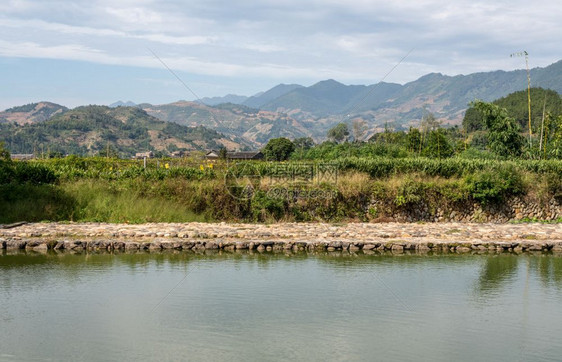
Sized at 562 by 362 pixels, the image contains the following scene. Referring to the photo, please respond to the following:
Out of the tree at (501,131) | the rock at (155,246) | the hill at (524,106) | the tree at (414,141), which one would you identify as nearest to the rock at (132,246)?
the rock at (155,246)

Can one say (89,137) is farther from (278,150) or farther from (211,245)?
(211,245)

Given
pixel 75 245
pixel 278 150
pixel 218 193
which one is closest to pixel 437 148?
pixel 218 193

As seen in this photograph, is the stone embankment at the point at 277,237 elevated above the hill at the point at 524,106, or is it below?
below

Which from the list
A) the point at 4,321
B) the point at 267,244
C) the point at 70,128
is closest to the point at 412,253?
the point at 267,244

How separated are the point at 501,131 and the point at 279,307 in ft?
70.7

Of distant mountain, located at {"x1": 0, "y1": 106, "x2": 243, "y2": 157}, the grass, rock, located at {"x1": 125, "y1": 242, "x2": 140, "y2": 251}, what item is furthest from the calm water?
distant mountain, located at {"x1": 0, "y1": 106, "x2": 243, "y2": 157}

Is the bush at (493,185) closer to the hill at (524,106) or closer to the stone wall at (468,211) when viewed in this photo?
the stone wall at (468,211)

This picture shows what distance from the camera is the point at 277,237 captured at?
50.4 ft

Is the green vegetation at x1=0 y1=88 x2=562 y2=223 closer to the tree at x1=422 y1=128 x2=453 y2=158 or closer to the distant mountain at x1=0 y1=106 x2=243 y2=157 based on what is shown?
→ the tree at x1=422 y1=128 x2=453 y2=158

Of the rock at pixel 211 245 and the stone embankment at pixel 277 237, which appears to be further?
the rock at pixel 211 245

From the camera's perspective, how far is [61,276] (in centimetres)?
→ 1197

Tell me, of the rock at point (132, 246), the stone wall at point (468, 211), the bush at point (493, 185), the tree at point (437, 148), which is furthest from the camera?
the tree at point (437, 148)

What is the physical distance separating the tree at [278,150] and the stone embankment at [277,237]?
3772cm

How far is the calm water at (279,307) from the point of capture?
26.8 ft
